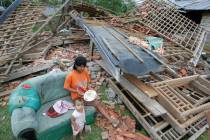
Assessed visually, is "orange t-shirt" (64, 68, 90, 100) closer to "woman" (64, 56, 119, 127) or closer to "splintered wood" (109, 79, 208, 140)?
"woman" (64, 56, 119, 127)

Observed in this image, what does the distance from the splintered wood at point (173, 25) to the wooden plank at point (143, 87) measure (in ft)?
11.5

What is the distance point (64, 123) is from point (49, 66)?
2.94 metres

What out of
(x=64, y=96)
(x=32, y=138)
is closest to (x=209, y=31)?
(x=64, y=96)

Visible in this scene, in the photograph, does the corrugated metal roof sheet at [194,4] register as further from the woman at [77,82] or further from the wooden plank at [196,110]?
the woman at [77,82]

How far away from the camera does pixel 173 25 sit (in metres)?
10.1

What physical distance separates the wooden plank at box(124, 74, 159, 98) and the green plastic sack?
2107mm

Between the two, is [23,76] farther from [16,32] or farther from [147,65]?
[147,65]

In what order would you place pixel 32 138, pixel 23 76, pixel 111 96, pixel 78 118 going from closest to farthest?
pixel 32 138 → pixel 78 118 → pixel 111 96 → pixel 23 76

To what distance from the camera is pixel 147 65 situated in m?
6.03

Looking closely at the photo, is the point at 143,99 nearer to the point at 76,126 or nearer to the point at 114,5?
the point at 76,126

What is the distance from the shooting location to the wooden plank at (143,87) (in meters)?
5.54

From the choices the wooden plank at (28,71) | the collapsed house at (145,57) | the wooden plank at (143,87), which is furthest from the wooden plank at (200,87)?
the wooden plank at (28,71)

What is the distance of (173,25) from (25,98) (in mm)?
6875

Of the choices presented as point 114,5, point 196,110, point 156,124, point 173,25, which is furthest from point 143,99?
point 114,5
